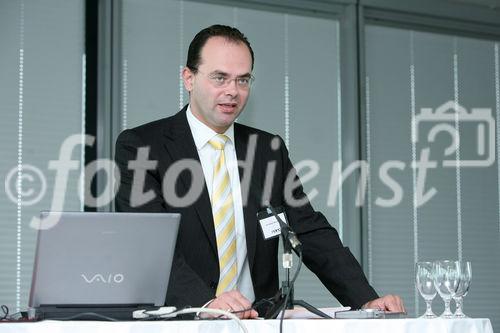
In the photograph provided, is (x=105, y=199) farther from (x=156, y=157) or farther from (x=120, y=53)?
(x=156, y=157)

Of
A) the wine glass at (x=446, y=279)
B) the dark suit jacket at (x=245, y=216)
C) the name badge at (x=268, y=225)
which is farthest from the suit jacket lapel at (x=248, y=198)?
the wine glass at (x=446, y=279)

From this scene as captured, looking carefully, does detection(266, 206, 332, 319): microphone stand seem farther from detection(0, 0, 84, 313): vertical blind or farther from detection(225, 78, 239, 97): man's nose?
detection(0, 0, 84, 313): vertical blind

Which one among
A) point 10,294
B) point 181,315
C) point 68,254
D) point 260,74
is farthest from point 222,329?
point 260,74

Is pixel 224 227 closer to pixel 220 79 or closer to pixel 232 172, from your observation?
pixel 232 172

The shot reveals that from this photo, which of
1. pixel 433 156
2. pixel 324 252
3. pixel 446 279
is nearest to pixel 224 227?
pixel 324 252

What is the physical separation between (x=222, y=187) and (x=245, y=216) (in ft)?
0.45

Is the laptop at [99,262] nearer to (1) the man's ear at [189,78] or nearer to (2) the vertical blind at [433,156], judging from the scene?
(1) the man's ear at [189,78]

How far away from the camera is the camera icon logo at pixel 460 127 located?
6.18m

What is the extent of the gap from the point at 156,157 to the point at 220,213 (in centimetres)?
31

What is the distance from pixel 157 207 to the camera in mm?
3025

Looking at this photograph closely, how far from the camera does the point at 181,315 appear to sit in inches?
95.5

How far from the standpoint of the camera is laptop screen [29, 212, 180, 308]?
7.39 feet

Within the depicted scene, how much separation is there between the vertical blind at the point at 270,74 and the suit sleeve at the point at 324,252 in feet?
6.61

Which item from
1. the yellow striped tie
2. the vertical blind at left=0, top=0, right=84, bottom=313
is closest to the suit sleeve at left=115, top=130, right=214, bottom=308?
the yellow striped tie
